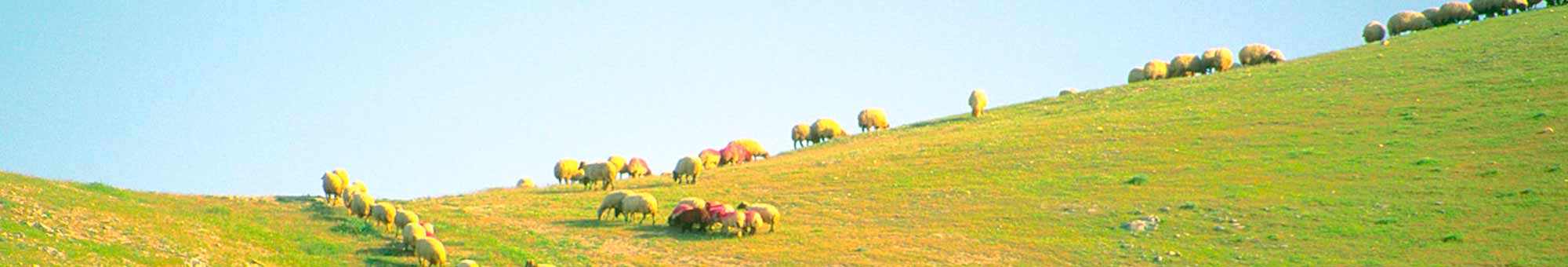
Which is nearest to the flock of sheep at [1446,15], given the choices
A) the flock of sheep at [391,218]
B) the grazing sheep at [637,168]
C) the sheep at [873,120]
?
the sheep at [873,120]

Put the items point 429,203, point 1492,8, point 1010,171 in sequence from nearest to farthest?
point 429,203
point 1010,171
point 1492,8

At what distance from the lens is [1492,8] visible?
→ 7181 centimetres

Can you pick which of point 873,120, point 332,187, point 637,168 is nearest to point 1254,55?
point 873,120

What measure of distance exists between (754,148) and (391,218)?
21.7m

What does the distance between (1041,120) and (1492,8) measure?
30102 mm

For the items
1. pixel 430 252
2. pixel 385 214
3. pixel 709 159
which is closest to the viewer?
pixel 430 252

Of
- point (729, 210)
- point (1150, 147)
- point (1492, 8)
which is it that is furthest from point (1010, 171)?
point (1492, 8)

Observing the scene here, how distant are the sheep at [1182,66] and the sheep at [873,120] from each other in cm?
1466

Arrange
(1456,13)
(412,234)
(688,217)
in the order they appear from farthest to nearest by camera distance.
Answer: (1456,13)
(688,217)
(412,234)

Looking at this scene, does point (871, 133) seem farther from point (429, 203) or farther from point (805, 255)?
point (805, 255)

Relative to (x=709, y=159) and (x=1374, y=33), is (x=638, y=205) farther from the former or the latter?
(x=1374, y=33)

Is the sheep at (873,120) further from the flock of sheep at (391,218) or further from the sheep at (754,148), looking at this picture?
the flock of sheep at (391,218)

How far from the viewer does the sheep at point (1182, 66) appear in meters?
66.4

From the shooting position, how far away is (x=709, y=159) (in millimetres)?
51500
